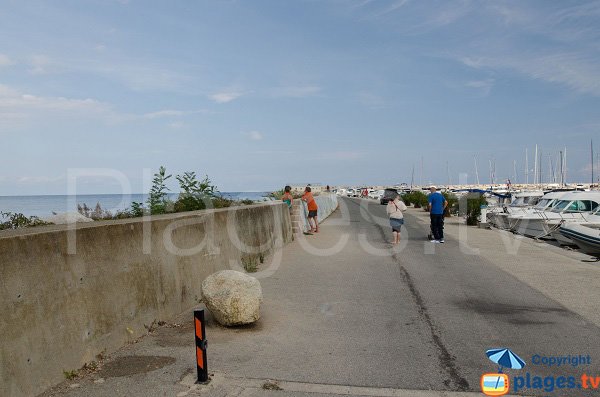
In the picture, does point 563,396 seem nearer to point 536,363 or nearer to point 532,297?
point 536,363

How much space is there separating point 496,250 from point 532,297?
25.3ft

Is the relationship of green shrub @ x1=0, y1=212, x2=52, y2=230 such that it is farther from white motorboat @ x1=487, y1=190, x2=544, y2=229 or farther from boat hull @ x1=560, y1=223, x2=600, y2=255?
white motorboat @ x1=487, y1=190, x2=544, y2=229

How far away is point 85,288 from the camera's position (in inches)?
229

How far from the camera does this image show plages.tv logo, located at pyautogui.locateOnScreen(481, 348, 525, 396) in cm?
526

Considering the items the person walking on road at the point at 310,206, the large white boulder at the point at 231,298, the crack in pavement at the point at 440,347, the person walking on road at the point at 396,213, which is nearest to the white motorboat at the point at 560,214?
the person walking on road at the point at 396,213

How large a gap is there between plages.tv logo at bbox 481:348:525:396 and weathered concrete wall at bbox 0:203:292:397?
4.03 meters

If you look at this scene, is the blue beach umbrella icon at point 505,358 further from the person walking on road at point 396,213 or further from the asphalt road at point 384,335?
the person walking on road at point 396,213

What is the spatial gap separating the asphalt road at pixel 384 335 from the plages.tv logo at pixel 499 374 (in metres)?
0.09

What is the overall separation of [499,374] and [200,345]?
3042 millimetres

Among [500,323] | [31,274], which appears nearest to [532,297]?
[500,323]

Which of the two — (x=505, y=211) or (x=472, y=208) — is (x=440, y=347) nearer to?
(x=472, y=208)

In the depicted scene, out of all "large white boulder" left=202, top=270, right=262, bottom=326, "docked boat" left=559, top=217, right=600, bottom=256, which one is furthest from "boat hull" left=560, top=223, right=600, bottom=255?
"large white boulder" left=202, top=270, right=262, bottom=326

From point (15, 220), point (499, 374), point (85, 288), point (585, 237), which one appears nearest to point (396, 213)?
point (585, 237)

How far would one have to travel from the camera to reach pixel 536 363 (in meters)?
5.99
